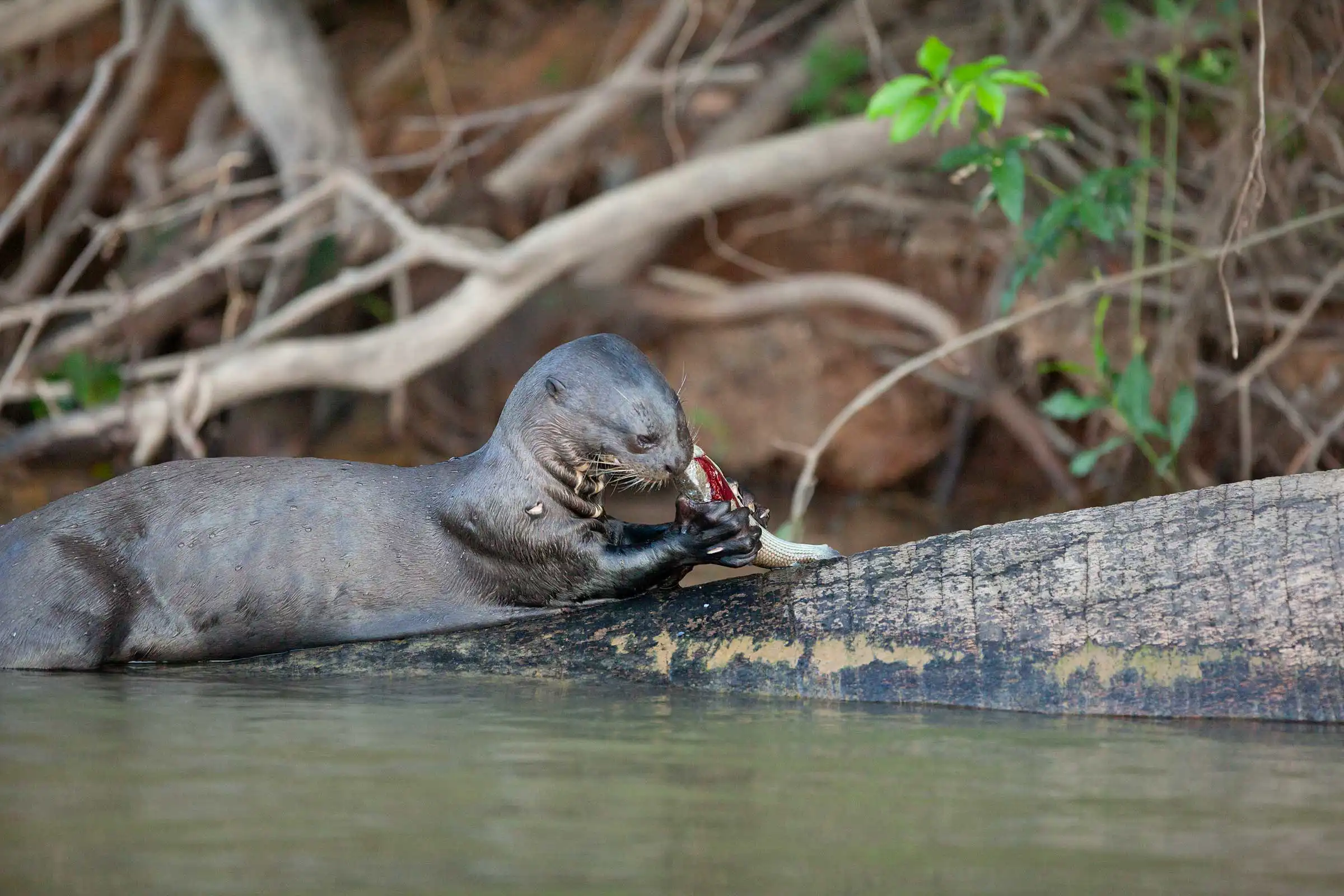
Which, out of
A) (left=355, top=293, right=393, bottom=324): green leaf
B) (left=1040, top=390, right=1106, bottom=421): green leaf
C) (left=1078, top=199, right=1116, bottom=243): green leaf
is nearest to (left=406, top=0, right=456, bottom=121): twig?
(left=355, top=293, right=393, bottom=324): green leaf

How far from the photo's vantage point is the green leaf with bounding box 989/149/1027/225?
320 centimetres

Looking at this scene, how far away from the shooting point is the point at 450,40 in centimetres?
788

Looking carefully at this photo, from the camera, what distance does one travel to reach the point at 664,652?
100.0 inches

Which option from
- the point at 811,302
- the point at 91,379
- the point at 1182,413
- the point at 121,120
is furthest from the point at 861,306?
the point at 121,120

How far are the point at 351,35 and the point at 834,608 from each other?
615 centimetres

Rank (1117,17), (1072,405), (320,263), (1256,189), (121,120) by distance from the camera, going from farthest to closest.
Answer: (121,120) → (320,263) → (1117,17) → (1072,405) → (1256,189)

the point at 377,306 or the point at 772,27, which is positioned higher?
the point at 772,27

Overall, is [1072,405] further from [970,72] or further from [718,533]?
[718,533]

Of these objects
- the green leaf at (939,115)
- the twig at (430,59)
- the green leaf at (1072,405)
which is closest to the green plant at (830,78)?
the twig at (430,59)

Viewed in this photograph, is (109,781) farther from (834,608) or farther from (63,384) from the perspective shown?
(63,384)

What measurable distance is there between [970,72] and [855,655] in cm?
126

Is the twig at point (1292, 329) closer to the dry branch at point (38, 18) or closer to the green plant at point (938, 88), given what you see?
the green plant at point (938, 88)

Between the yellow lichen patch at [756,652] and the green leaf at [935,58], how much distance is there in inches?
48.3

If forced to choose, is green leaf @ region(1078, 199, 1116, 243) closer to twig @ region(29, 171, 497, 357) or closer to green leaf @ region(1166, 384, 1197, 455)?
green leaf @ region(1166, 384, 1197, 455)
